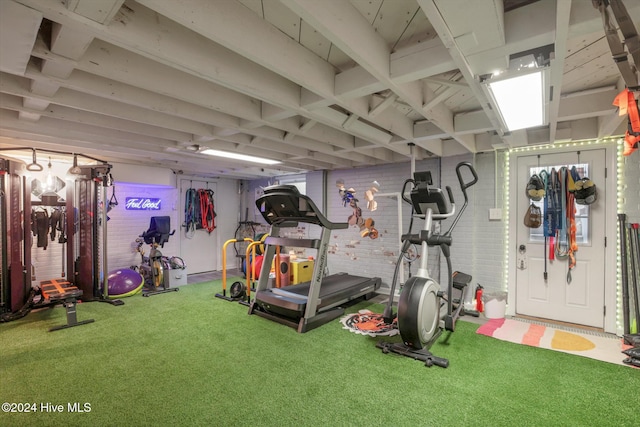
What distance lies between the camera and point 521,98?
2.27 m

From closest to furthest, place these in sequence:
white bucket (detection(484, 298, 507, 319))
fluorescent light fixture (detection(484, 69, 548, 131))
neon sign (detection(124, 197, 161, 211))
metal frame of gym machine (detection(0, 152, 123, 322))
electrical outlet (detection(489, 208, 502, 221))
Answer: fluorescent light fixture (detection(484, 69, 548, 131)) → white bucket (detection(484, 298, 507, 319)) → metal frame of gym machine (detection(0, 152, 123, 322)) → electrical outlet (detection(489, 208, 502, 221)) → neon sign (detection(124, 197, 161, 211))

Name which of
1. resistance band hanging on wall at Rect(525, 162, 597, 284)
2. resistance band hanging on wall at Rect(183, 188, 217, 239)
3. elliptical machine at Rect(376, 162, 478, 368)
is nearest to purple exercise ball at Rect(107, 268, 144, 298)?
resistance band hanging on wall at Rect(183, 188, 217, 239)

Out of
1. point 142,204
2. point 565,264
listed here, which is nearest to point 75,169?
point 142,204

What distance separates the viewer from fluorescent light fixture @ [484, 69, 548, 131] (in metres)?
1.95

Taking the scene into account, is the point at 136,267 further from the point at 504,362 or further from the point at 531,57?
the point at 531,57

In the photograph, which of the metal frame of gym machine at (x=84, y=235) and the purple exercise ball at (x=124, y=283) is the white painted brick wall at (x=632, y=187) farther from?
the purple exercise ball at (x=124, y=283)

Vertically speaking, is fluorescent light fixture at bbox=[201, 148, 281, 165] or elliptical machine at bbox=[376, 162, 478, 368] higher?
fluorescent light fixture at bbox=[201, 148, 281, 165]

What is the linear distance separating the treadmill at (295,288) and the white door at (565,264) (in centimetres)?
249

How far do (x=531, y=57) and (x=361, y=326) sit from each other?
316 centimetres

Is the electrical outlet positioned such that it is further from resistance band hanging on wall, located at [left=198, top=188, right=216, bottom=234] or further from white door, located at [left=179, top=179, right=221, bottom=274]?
white door, located at [left=179, top=179, right=221, bottom=274]

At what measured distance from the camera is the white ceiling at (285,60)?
1.40 m

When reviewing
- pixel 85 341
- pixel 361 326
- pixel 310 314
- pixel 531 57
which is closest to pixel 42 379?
pixel 85 341

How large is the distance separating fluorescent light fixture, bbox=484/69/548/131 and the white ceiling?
93mm

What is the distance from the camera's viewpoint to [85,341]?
3207 mm
